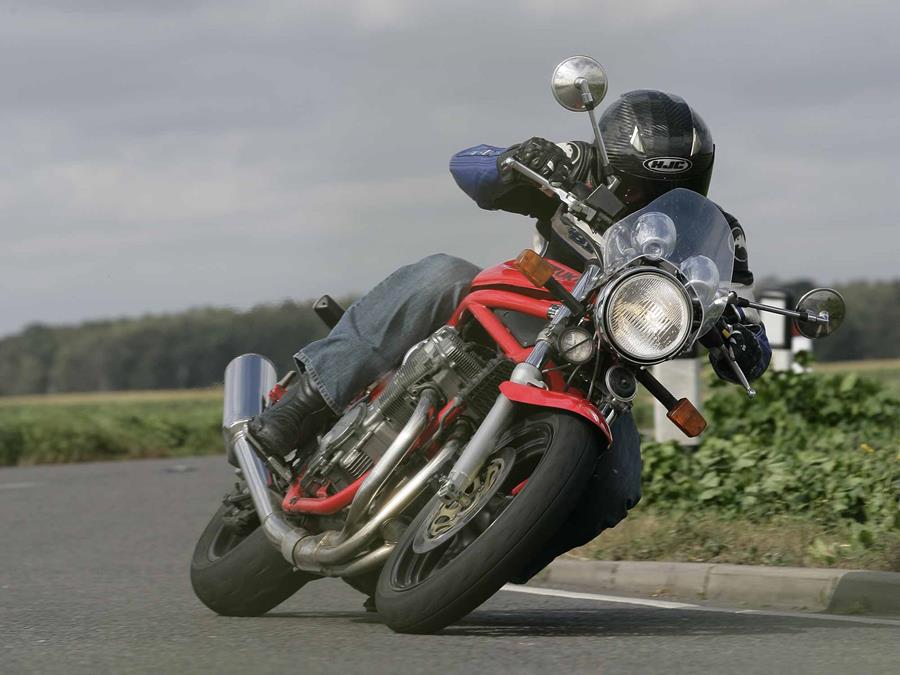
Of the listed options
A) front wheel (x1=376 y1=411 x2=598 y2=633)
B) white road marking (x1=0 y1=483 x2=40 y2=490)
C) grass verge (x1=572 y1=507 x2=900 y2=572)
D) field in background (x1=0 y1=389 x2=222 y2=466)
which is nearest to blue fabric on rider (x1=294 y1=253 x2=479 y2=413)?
front wheel (x1=376 y1=411 x2=598 y2=633)

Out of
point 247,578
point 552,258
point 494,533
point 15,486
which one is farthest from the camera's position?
point 15,486

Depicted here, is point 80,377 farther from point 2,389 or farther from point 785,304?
point 785,304

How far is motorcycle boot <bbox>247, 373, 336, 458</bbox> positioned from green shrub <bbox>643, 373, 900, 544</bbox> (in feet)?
8.07

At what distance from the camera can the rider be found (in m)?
5.01

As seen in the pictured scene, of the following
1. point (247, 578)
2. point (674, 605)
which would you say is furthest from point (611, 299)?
point (674, 605)

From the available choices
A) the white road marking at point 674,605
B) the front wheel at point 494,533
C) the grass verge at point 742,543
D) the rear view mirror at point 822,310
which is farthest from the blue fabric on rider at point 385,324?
the grass verge at point 742,543

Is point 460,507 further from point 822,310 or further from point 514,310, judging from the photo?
point 822,310

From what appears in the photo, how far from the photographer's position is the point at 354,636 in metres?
4.96

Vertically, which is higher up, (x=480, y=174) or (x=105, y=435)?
(x=480, y=174)

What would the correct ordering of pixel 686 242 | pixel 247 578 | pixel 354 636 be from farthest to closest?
pixel 247 578
pixel 354 636
pixel 686 242

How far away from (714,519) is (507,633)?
2.91 meters

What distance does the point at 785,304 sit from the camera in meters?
12.0

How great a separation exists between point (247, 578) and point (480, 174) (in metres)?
1.66

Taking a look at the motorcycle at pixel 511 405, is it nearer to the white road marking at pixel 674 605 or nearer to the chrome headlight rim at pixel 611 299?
the chrome headlight rim at pixel 611 299
